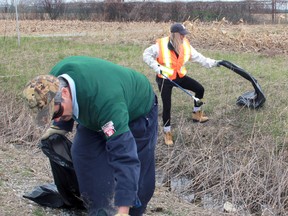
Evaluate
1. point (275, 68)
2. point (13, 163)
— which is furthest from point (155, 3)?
point (13, 163)

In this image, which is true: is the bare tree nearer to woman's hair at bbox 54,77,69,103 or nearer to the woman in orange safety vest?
the woman in orange safety vest

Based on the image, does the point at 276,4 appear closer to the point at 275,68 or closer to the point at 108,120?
the point at 275,68

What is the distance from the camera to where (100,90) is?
2.76 m

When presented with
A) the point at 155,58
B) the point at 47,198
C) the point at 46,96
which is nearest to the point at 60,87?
the point at 46,96

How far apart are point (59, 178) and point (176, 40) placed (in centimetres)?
289

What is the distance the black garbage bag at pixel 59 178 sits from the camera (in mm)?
3650

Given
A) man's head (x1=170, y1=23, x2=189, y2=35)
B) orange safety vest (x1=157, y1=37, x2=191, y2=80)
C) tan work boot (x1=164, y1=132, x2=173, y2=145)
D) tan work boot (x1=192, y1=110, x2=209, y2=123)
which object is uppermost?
man's head (x1=170, y1=23, x2=189, y2=35)

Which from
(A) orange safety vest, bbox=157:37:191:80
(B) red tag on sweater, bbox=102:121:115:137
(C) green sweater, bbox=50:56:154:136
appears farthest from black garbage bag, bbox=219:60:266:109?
(B) red tag on sweater, bbox=102:121:115:137

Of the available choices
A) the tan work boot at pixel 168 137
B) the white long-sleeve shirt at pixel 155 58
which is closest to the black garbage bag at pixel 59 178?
the tan work boot at pixel 168 137

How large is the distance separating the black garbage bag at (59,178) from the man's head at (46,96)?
1.03 m

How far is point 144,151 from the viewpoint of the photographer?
3438 mm

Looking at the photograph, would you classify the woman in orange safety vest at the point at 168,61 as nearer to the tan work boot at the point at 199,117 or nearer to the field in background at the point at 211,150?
the field in background at the point at 211,150

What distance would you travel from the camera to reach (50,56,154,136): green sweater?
8.96 ft

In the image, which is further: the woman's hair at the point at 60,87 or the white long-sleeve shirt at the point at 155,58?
the white long-sleeve shirt at the point at 155,58
